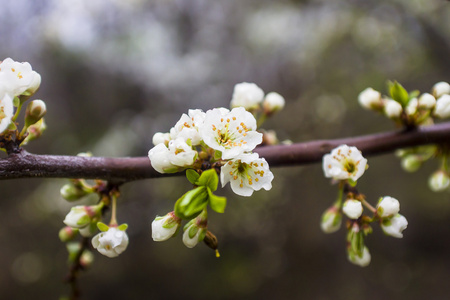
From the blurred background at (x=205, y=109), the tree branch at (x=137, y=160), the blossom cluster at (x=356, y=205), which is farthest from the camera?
the blurred background at (x=205, y=109)

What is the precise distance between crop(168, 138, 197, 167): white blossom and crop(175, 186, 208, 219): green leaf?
0.19ft

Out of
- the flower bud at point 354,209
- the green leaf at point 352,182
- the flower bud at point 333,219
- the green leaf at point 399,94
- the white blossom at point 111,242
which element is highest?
the green leaf at point 399,94

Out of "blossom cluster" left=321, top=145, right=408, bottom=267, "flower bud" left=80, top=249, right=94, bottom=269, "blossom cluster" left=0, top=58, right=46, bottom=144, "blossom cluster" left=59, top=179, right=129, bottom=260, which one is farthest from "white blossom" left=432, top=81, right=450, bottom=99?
"flower bud" left=80, top=249, right=94, bottom=269

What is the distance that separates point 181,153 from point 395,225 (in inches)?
18.9

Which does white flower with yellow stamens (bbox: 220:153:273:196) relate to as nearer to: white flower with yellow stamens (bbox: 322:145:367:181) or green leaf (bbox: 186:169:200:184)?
green leaf (bbox: 186:169:200:184)

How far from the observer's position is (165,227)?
2.00ft

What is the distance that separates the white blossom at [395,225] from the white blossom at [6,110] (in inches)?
28.6

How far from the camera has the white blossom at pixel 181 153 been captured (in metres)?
0.55

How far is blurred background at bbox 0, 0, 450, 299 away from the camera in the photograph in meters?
3.04

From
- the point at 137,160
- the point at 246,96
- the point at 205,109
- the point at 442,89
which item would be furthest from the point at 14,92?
the point at 205,109

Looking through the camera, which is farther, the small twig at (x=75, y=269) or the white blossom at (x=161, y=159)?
the small twig at (x=75, y=269)

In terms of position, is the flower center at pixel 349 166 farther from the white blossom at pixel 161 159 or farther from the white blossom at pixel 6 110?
the white blossom at pixel 6 110

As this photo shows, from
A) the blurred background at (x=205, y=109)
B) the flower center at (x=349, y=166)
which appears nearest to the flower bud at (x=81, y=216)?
the flower center at (x=349, y=166)

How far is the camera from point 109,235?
68cm
